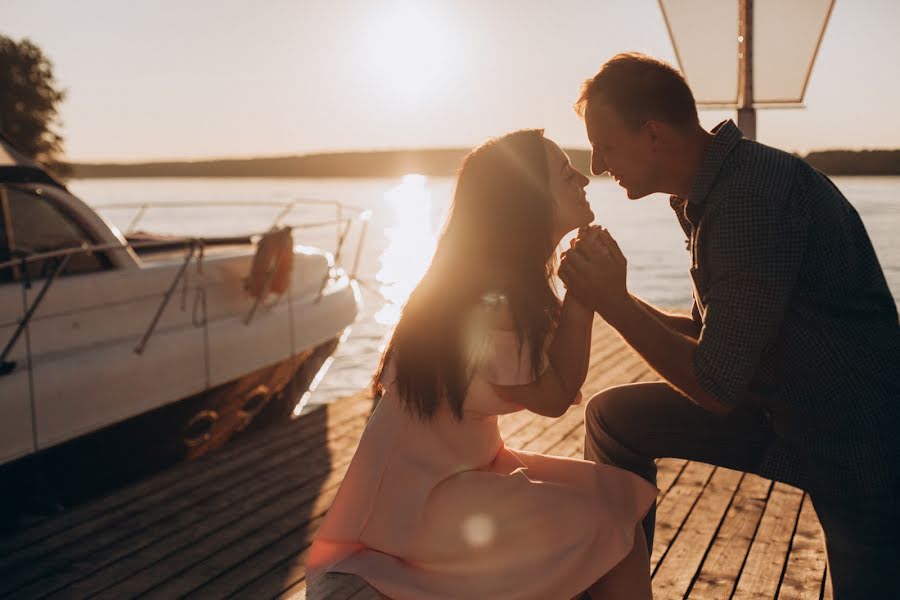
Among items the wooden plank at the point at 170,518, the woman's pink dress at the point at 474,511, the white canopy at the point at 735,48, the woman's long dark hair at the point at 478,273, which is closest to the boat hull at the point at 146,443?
the wooden plank at the point at 170,518

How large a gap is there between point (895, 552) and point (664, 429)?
0.66 metres

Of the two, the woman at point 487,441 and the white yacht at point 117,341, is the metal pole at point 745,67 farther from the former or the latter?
the white yacht at point 117,341

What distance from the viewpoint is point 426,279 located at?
235 cm

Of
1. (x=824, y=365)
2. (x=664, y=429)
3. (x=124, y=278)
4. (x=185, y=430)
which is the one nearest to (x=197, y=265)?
(x=124, y=278)

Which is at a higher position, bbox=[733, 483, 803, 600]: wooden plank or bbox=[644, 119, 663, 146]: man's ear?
bbox=[644, 119, 663, 146]: man's ear

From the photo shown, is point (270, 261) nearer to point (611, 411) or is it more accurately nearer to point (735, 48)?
point (735, 48)

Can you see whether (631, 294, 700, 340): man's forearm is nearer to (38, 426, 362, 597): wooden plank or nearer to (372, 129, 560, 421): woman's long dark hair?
(372, 129, 560, 421): woman's long dark hair

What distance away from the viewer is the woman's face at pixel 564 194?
7.82 ft

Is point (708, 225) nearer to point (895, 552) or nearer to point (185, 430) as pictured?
point (895, 552)

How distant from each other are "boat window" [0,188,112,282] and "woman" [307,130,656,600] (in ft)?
10.9

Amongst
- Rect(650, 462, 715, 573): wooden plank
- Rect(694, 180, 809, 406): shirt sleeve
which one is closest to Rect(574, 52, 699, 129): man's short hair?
Rect(694, 180, 809, 406): shirt sleeve

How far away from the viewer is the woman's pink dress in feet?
7.20

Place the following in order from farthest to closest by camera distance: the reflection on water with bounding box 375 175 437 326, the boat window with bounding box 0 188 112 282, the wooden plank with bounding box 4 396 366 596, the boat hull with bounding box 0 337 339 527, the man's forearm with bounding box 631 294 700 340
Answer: the reflection on water with bounding box 375 175 437 326 < the boat window with bounding box 0 188 112 282 < the boat hull with bounding box 0 337 339 527 < the wooden plank with bounding box 4 396 366 596 < the man's forearm with bounding box 631 294 700 340

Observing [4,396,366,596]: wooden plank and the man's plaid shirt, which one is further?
[4,396,366,596]: wooden plank
